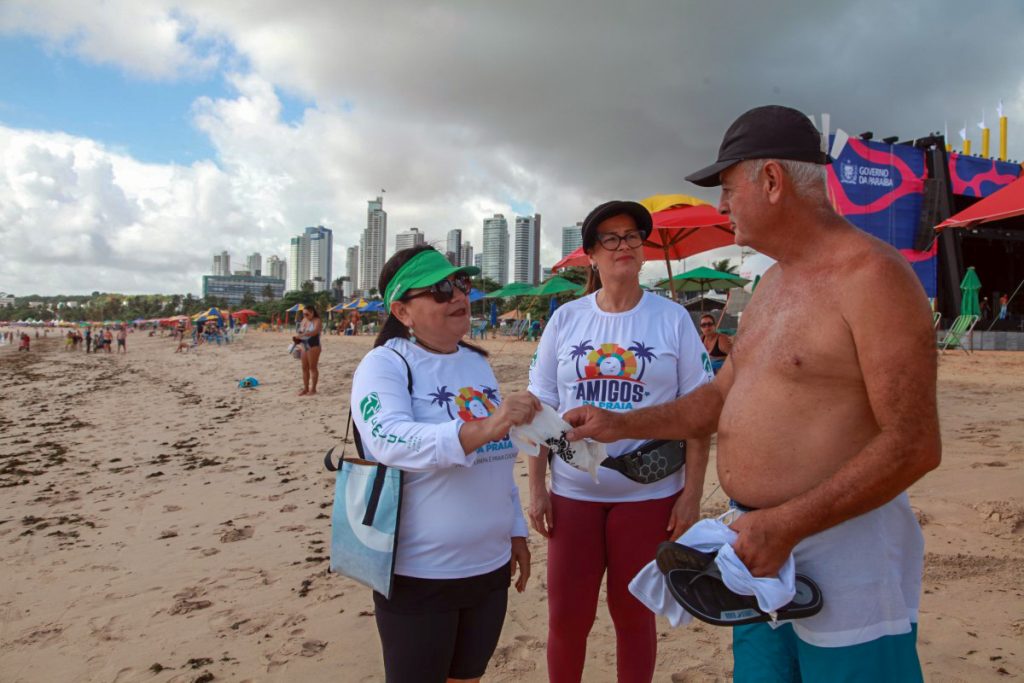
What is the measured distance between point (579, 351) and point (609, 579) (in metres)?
0.91

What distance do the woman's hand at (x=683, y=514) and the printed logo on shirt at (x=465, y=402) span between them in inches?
34.9

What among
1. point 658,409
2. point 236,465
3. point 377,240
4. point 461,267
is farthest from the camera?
point 377,240

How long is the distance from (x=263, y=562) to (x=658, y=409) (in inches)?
131

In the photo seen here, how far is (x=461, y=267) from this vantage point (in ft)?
6.97

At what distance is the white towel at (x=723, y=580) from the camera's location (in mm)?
1269

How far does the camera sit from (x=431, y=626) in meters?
1.87

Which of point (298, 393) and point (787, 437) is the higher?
point (787, 437)

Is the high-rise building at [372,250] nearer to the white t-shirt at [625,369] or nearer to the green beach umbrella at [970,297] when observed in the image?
the green beach umbrella at [970,297]

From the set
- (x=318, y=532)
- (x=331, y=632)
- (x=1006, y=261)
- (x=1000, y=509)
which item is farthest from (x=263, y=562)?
(x=1006, y=261)

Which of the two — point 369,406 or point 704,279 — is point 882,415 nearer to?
point 369,406

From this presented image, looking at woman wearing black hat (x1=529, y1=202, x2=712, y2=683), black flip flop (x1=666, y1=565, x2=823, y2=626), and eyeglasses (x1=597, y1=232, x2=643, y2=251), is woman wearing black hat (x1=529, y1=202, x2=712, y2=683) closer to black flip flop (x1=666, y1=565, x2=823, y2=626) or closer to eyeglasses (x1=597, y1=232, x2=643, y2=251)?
eyeglasses (x1=597, y1=232, x2=643, y2=251)

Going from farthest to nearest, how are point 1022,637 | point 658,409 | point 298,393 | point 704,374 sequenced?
point 298,393 < point 1022,637 < point 704,374 < point 658,409

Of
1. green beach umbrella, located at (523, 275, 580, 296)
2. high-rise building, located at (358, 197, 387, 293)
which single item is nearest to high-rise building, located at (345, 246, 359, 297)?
high-rise building, located at (358, 197, 387, 293)

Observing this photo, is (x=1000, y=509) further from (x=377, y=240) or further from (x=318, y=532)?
(x=377, y=240)
